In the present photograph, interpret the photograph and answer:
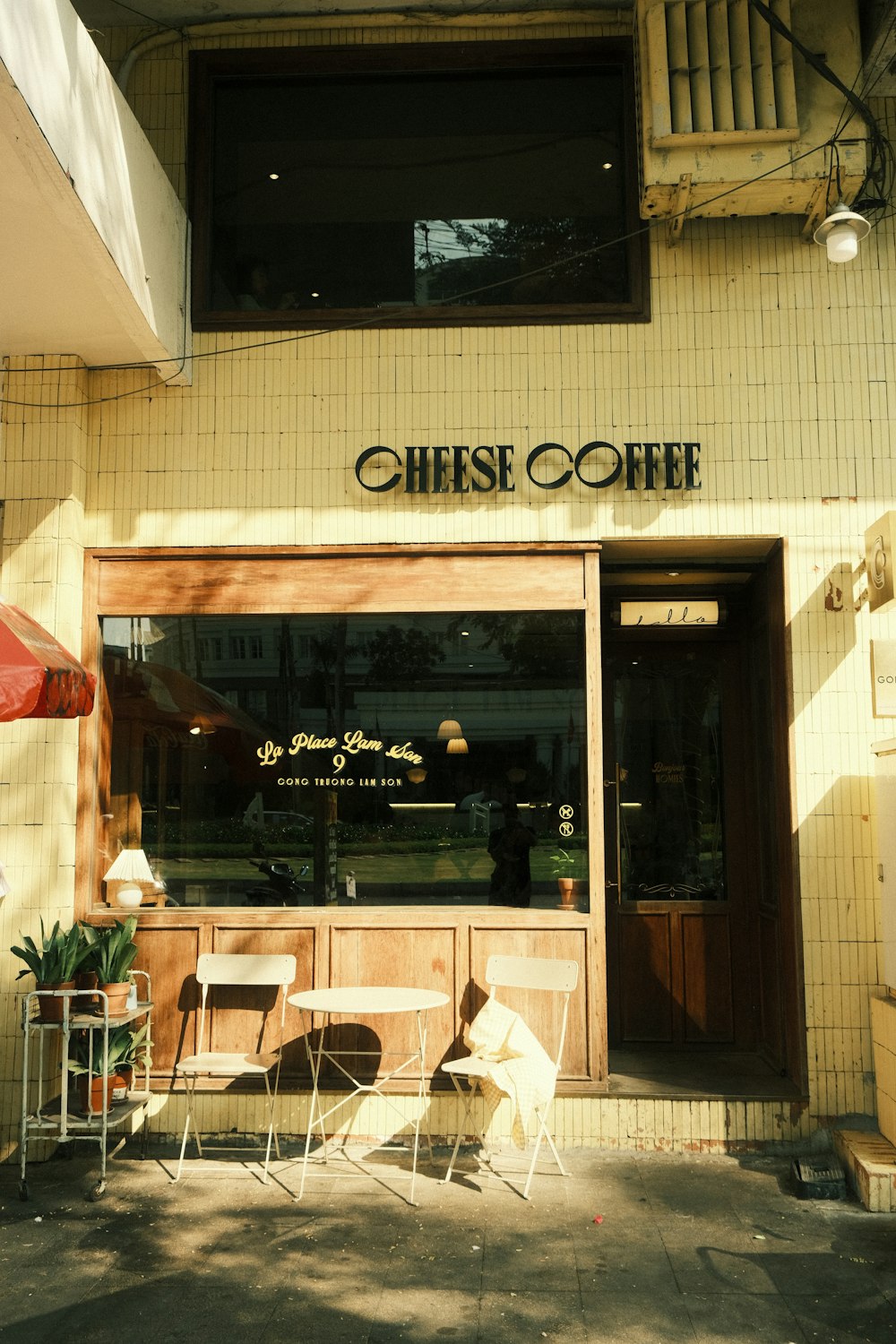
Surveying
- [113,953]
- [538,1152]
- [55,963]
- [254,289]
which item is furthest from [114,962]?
[254,289]

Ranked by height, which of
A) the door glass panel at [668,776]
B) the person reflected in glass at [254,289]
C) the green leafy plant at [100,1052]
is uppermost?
the person reflected in glass at [254,289]

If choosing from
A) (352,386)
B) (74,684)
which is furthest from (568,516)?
(74,684)

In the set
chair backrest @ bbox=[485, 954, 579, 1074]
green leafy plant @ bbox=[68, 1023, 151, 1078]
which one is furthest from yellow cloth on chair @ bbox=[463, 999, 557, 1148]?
green leafy plant @ bbox=[68, 1023, 151, 1078]

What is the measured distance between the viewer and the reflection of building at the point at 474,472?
6.00 m

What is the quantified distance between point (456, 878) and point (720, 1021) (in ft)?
7.10

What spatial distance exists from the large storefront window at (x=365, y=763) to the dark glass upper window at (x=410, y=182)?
191 centimetres

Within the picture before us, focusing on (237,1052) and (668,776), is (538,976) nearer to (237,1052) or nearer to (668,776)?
(237,1052)

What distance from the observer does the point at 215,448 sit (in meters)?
6.46

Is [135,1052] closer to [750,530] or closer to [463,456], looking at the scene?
[463,456]

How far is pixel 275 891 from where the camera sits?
20.7 feet

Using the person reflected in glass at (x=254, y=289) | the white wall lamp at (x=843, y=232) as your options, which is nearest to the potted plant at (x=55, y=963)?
the person reflected in glass at (x=254, y=289)

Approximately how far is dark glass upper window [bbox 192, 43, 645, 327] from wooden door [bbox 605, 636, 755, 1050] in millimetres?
2469

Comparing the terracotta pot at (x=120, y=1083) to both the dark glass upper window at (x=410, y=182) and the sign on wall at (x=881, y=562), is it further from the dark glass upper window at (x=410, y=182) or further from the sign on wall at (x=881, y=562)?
the sign on wall at (x=881, y=562)

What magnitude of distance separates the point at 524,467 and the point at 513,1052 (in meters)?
3.13
